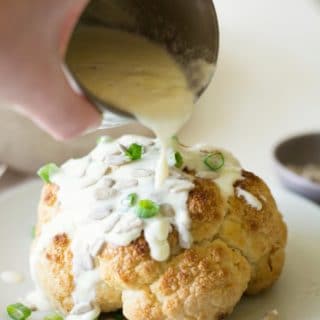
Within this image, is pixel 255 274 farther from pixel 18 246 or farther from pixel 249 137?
pixel 249 137

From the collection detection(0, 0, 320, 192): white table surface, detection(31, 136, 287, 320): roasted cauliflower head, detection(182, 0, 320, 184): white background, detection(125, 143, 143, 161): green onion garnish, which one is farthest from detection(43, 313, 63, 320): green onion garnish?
detection(182, 0, 320, 184): white background

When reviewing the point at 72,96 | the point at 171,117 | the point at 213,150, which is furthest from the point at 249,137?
the point at 72,96

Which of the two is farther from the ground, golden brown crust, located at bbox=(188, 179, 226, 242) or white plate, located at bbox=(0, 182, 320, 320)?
golden brown crust, located at bbox=(188, 179, 226, 242)

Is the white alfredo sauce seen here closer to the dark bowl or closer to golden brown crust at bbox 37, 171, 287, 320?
golden brown crust at bbox 37, 171, 287, 320

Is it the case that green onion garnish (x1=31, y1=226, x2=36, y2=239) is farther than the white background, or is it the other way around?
the white background

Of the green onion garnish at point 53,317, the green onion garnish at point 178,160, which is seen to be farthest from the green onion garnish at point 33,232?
the green onion garnish at point 178,160

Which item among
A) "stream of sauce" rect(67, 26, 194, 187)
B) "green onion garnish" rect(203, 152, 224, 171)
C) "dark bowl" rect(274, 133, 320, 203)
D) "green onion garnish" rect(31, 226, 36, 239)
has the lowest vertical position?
"green onion garnish" rect(31, 226, 36, 239)

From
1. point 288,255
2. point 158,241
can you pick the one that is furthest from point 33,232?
point 288,255
